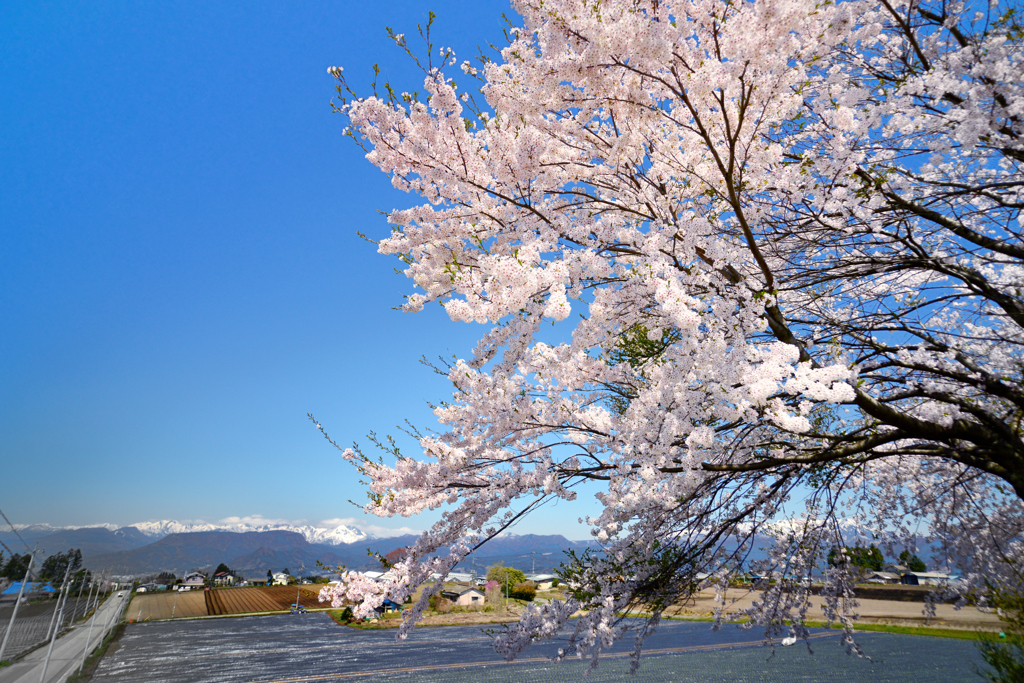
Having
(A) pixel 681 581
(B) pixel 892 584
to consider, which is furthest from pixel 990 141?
(B) pixel 892 584

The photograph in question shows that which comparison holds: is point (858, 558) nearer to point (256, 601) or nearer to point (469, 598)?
point (469, 598)

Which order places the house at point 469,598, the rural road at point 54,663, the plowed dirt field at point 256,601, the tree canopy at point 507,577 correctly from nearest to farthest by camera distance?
the rural road at point 54,663
the house at point 469,598
the tree canopy at point 507,577
the plowed dirt field at point 256,601

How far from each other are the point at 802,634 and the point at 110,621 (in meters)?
44.8

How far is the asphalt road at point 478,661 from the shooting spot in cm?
1700

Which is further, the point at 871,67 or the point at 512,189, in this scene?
the point at 871,67

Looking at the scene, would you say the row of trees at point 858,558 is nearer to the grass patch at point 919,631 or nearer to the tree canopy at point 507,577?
the grass patch at point 919,631

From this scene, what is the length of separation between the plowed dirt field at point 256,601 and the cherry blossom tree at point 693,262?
193 feet

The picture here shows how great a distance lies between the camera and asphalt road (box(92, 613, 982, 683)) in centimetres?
1700

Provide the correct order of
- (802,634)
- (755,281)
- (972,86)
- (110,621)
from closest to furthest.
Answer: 1. (972,86)
2. (755,281)
3. (802,634)
4. (110,621)

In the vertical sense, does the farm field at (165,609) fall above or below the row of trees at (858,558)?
below

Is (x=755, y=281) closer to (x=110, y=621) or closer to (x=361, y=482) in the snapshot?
(x=361, y=482)

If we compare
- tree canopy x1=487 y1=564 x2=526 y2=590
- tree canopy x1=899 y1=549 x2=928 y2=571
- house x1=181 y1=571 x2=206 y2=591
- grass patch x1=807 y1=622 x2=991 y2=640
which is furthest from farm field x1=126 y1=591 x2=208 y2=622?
grass patch x1=807 y1=622 x2=991 y2=640

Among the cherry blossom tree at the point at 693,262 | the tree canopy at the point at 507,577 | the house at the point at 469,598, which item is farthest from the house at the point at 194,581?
the cherry blossom tree at the point at 693,262

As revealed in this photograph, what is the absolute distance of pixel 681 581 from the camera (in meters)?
5.06
